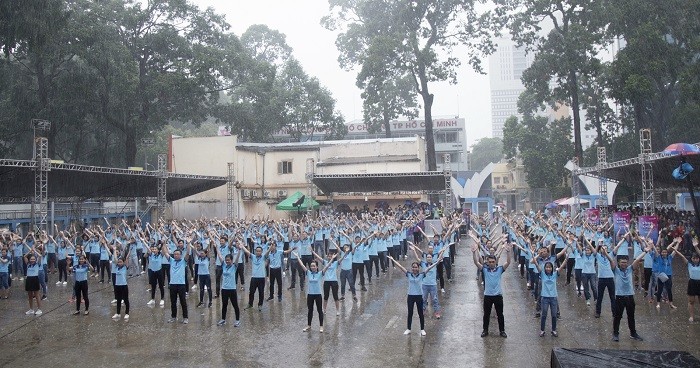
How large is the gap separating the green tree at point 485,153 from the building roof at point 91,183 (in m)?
63.6

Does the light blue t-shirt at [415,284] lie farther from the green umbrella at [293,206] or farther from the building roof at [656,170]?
the green umbrella at [293,206]

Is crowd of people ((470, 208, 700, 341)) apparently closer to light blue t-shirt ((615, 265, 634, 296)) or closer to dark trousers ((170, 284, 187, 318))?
light blue t-shirt ((615, 265, 634, 296))

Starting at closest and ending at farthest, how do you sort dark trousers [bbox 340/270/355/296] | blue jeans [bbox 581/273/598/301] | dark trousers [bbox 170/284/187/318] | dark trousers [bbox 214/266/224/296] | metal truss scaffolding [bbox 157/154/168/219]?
dark trousers [bbox 170/284/187/318] → blue jeans [bbox 581/273/598/301] → dark trousers [bbox 214/266/224/296] → dark trousers [bbox 340/270/355/296] → metal truss scaffolding [bbox 157/154/168/219]

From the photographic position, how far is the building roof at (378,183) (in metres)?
32.1

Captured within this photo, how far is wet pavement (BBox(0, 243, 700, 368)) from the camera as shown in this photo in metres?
8.98

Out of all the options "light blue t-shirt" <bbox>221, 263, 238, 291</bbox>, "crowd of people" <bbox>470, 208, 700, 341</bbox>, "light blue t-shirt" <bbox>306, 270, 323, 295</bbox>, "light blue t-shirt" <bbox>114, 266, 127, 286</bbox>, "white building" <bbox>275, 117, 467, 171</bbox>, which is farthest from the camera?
"white building" <bbox>275, 117, 467, 171</bbox>

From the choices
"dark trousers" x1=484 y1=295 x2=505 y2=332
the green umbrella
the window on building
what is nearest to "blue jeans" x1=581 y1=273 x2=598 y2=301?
"dark trousers" x1=484 y1=295 x2=505 y2=332

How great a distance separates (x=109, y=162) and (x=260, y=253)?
29.6 m

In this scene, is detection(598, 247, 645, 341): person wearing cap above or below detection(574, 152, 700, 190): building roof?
below

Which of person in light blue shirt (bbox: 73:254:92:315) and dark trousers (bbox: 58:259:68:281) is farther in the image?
dark trousers (bbox: 58:259:68:281)

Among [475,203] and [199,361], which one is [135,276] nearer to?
[199,361]

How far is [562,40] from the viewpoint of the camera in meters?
34.2

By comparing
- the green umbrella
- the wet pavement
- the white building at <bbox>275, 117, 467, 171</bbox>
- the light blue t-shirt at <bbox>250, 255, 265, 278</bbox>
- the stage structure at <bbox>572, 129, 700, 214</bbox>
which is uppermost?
the white building at <bbox>275, 117, 467, 171</bbox>

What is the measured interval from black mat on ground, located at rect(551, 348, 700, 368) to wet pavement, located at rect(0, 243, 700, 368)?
1872 millimetres
